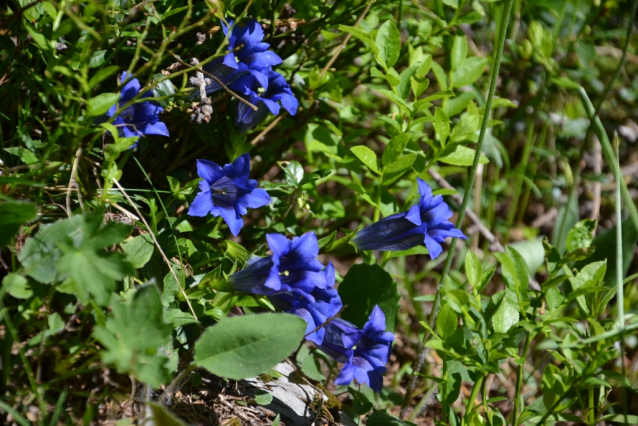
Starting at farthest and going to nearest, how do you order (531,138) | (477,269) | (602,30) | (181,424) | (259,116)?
(602,30) → (531,138) → (259,116) → (477,269) → (181,424)

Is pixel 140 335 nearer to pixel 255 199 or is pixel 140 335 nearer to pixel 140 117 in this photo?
pixel 255 199

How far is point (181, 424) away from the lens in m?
→ 1.08

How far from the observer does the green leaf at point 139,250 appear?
4.42ft

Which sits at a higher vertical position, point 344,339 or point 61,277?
point 61,277

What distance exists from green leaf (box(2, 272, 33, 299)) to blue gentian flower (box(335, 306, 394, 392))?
0.75 metres

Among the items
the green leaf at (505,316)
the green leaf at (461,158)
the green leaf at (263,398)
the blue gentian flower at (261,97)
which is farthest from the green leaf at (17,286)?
the green leaf at (461,158)

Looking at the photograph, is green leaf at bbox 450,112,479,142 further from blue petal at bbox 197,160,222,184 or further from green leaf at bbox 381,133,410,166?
blue petal at bbox 197,160,222,184

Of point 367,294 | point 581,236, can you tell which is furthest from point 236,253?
point 581,236

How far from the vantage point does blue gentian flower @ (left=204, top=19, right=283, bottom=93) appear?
1512 mm

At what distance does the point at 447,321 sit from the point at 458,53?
0.96m

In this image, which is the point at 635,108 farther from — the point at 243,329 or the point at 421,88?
the point at 243,329

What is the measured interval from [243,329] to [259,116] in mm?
657

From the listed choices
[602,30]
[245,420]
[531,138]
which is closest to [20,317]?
[245,420]

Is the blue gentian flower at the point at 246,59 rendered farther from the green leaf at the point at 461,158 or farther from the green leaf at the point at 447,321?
the green leaf at the point at 447,321
